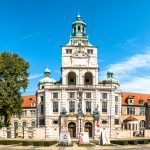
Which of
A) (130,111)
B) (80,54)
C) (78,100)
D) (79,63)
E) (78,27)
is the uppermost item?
(78,27)

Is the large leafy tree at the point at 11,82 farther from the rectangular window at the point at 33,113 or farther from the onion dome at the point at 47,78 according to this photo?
the rectangular window at the point at 33,113

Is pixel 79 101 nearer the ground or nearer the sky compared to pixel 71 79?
nearer the ground

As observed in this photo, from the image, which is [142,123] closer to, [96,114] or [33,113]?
[96,114]

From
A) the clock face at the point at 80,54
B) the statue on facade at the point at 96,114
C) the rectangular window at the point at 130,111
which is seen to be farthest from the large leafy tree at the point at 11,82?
the rectangular window at the point at 130,111

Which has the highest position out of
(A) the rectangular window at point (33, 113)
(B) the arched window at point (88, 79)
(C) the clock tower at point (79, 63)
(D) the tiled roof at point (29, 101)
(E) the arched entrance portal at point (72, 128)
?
(C) the clock tower at point (79, 63)

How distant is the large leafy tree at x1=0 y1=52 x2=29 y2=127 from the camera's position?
73.5 metres

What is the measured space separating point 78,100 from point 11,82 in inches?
816

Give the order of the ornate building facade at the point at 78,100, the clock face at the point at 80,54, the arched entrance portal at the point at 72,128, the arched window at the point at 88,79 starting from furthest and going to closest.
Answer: the arched window at the point at 88,79, the clock face at the point at 80,54, the arched entrance portal at the point at 72,128, the ornate building facade at the point at 78,100

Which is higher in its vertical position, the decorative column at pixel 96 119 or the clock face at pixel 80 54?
the clock face at pixel 80 54

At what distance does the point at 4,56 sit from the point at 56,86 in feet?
58.9

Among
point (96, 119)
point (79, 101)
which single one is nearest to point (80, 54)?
point (79, 101)

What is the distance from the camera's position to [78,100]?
89875 millimetres

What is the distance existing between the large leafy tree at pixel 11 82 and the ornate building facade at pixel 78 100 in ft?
47.6

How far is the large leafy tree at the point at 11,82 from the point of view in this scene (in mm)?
73500
